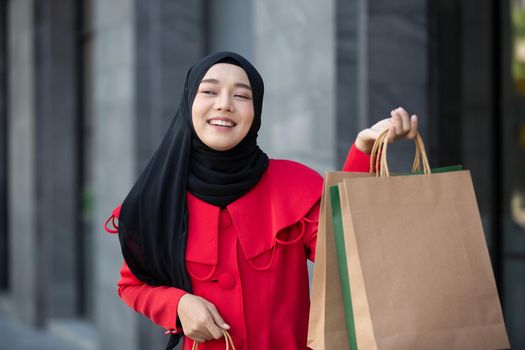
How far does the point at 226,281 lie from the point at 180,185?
0.32m

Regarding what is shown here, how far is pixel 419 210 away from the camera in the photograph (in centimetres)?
239

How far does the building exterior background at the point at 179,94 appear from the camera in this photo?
14.7 feet

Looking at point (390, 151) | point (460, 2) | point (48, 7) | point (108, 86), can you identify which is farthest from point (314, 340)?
point (48, 7)

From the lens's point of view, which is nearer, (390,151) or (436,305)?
Answer: (436,305)

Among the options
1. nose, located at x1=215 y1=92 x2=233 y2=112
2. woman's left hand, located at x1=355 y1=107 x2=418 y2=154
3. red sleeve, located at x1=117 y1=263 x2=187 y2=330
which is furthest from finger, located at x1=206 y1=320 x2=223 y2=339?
woman's left hand, located at x1=355 y1=107 x2=418 y2=154

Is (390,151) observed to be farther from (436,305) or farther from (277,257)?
(436,305)

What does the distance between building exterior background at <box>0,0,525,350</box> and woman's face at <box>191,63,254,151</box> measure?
5.93 feet

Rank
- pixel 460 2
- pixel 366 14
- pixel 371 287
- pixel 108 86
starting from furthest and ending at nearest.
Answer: pixel 108 86 < pixel 460 2 < pixel 366 14 < pixel 371 287

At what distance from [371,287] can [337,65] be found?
2.32 metres

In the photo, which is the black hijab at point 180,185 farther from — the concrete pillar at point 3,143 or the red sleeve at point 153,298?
the concrete pillar at point 3,143

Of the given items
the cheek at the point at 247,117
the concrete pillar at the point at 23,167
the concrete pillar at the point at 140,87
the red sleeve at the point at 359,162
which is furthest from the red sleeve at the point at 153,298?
the concrete pillar at the point at 23,167

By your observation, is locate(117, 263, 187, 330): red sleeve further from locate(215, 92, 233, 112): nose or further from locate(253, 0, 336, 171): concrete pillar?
locate(253, 0, 336, 171): concrete pillar

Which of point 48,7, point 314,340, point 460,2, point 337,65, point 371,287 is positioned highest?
point 48,7

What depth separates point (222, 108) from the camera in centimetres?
264
